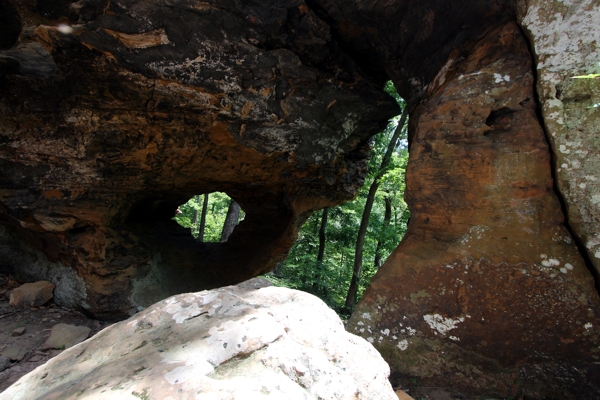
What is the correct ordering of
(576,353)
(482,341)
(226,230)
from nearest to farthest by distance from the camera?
(576,353)
(482,341)
(226,230)

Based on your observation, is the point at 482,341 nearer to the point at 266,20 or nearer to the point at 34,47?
the point at 266,20

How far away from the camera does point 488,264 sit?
2.62m

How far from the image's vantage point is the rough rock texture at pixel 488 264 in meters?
2.33

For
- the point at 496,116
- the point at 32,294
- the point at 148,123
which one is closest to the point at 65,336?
the point at 32,294

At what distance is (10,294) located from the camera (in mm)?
5035

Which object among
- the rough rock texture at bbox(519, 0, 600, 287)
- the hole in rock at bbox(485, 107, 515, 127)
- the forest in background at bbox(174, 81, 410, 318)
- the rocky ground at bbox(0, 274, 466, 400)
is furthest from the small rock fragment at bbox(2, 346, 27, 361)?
the rough rock texture at bbox(519, 0, 600, 287)

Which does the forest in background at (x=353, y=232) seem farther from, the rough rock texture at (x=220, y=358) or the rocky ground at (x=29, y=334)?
the rough rock texture at (x=220, y=358)

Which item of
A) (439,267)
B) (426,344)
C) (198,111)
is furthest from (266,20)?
(426,344)

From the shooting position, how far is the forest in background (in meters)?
7.88

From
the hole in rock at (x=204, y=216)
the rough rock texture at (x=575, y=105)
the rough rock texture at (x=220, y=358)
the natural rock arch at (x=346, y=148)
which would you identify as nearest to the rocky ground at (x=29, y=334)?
the natural rock arch at (x=346, y=148)

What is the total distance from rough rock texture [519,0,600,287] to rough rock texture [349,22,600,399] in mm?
99

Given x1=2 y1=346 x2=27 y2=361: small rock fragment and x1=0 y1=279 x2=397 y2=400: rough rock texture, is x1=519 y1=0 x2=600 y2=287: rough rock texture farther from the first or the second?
x1=2 y1=346 x2=27 y2=361: small rock fragment

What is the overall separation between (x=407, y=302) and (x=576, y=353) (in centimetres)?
117

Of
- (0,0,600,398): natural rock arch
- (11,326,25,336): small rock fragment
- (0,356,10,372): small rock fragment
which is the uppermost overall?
(0,0,600,398): natural rock arch
